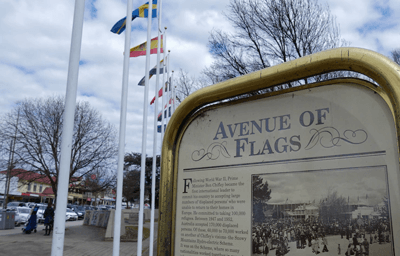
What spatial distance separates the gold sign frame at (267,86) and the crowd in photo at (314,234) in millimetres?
297

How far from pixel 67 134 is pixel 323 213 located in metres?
1.67

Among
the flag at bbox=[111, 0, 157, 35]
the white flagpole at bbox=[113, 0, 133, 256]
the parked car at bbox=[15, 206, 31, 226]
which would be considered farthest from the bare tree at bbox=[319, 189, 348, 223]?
the parked car at bbox=[15, 206, 31, 226]

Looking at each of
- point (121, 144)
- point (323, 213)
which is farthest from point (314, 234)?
point (121, 144)

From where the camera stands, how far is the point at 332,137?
1227 mm

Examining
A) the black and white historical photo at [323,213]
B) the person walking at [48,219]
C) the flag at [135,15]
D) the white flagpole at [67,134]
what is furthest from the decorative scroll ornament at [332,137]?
the person walking at [48,219]

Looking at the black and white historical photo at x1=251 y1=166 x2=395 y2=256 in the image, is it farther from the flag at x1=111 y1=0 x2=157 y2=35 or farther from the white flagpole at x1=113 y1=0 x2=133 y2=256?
the flag at x1=111 y1=0 x2=157 y2=35

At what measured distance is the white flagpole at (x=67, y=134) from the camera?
2019mm

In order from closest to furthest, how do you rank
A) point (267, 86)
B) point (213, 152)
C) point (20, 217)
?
point (267, 86) < point (213, 152) < point (20, 217)

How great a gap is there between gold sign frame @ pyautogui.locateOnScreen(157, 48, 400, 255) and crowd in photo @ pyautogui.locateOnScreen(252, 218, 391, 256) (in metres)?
0.30

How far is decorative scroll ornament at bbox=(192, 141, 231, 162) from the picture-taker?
151 cm

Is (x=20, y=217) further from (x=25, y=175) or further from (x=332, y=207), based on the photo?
(x=332, y=207)

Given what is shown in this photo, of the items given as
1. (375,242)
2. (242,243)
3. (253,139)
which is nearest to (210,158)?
(253,139)

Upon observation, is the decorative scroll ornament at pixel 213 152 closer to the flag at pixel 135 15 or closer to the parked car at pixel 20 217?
the flag at pixel 135 15

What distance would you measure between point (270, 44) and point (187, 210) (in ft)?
33.4
